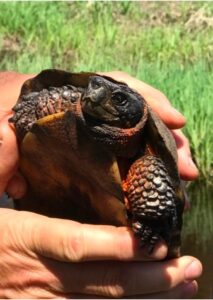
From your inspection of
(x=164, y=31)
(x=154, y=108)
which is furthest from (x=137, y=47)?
(x=154, y=108)

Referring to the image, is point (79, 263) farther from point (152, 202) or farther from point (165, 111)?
point (165, 111)

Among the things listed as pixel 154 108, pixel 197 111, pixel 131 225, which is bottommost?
pixel 197 111

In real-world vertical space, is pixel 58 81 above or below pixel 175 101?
above

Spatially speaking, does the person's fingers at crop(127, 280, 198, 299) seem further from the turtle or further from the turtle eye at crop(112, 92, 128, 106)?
the turtle eye at crop(112, 92, 128, 106)

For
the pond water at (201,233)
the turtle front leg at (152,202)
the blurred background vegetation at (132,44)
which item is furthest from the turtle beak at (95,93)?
the blurred background vegetation at (132,44)

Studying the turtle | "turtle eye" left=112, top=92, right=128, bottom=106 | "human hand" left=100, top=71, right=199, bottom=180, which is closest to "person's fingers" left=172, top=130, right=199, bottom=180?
"human hand" left=100, top=71, right=199, bottom=180

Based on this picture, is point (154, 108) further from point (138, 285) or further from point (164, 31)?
point (164, 31)
